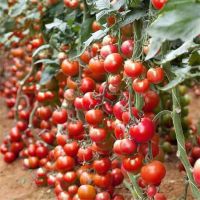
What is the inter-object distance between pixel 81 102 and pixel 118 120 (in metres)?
0.26

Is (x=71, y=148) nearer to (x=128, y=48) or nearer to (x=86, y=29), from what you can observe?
(x=86, y=29)

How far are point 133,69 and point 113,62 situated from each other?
10 cm

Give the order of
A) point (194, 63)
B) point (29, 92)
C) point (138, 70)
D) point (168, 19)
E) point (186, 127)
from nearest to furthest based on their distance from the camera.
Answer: point (168, 19)
point (194, 63)
point (138, 70)
point (186, 127)
point (29, 92)

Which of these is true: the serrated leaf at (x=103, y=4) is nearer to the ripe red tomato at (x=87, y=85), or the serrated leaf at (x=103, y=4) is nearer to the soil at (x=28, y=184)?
the ripe red tomato at (x=87, y=85)

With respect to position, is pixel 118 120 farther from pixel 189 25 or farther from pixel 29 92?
pixel 29 92

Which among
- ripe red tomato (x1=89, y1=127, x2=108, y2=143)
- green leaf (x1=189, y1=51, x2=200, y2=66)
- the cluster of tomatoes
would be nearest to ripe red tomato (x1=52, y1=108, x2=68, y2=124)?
the cluster of tomatoes

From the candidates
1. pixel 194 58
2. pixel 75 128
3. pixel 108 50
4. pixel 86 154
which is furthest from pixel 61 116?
pixel 194 58

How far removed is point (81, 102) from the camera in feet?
5.23

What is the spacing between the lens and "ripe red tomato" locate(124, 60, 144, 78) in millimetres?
1181

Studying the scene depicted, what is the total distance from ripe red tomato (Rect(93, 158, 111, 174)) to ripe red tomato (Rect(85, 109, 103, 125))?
179 millimetres

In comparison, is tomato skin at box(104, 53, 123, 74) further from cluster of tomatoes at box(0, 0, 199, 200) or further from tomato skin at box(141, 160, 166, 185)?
tomato skin at box(141, 160, 166, 185)

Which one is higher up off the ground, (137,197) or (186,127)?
(137,197)

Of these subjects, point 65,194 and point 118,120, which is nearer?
point 118,120

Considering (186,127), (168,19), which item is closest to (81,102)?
(168,19)
